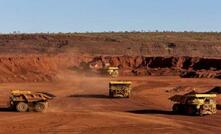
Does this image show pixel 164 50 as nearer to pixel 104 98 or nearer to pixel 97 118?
pixel 104 98

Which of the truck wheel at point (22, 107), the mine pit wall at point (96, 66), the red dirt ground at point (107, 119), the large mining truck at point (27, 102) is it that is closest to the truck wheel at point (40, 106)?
the large mining truck at point (27, 102)

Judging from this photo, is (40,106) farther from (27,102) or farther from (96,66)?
(96,66)

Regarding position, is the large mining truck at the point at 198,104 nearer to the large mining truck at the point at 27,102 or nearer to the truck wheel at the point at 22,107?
the large mining truck at the point at 27,102

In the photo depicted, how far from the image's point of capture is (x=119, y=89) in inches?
2148

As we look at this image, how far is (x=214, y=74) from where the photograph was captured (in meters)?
91.2

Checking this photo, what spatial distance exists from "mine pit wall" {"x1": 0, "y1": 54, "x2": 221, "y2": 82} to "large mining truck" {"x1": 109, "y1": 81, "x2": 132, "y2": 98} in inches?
1101

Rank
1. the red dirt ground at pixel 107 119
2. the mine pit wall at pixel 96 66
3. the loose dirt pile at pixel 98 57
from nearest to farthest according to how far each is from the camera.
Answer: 1. the red dirt ground at pixel 107 119
2. the mine pit wall at pixel 96 66
3. the loose dirt pile at pixel 98 57

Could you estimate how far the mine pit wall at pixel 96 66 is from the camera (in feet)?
280

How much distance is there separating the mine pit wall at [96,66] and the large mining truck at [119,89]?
28.0 m

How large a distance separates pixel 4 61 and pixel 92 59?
2520cm

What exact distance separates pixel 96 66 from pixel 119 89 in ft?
150

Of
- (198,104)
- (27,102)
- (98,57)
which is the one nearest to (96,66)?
(98,57)

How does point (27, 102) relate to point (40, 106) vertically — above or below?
above

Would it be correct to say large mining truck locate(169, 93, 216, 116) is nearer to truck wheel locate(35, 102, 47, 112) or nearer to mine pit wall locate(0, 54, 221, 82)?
truck wheel locate(35, 102, 47, 112)
